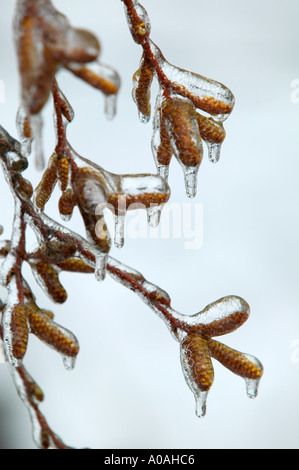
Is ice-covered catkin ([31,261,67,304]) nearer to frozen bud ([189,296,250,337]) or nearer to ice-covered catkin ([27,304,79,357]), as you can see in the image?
ice-covered catkin ([27,304,79,357])

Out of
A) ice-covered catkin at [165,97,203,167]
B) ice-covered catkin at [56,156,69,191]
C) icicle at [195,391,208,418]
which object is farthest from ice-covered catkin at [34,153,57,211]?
icicle at [195,391,208,418]

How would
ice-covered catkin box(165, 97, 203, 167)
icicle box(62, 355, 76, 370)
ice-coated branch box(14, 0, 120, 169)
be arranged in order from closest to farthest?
1. ice-coated branch box(14, 0, 120, 169)
2. ice-covered catkin box(165, 97, 203, 167)
3. icicle box(62, 355, 76, 370)

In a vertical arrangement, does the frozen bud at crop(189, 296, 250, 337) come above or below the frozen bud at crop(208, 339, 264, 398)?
above

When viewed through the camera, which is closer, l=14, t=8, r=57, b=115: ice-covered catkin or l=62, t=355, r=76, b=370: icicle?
l=14, t=8, r=57, b=115: ice-covered catkin

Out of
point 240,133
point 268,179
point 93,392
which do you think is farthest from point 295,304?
point 93,392

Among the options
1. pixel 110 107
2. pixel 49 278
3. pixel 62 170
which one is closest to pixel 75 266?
pixel 49 278

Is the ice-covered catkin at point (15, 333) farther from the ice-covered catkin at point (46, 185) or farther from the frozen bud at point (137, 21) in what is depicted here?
the frozen bud at point (137, 21)

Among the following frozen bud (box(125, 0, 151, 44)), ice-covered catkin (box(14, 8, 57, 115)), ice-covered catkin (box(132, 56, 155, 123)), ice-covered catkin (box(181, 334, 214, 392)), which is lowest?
ice-covered catkin (box(181, 334, 214, 392))

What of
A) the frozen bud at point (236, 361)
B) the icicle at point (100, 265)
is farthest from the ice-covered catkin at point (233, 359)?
the icicle at point (100, 265)
